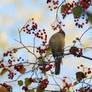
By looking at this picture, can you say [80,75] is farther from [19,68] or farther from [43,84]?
[19,68]

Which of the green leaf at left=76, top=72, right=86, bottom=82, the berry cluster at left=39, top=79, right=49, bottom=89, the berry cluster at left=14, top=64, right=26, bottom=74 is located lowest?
the berry cluster at left=39, top=79, right=49, bottom=89

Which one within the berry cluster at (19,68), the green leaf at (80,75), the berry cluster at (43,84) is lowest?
the berry cluster at (43,84)

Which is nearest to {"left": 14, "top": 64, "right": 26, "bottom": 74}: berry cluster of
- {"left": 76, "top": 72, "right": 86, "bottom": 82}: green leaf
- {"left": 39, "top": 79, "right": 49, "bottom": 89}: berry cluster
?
{"left": 39, "top": 79, "right": 49, "bottom": 89}: berry cluster

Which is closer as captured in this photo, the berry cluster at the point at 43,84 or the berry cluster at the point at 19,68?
the berry cluster at the point at 43,84

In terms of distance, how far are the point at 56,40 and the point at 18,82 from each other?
2.43 metres

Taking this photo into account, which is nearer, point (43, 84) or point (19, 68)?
point (43, 84)

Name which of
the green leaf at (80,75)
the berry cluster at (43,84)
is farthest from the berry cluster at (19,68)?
the green leaf at (80,75)

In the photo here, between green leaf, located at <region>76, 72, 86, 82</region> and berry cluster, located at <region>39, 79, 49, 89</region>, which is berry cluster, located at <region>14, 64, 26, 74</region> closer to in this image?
berry cluster, located at <region>39, 79, 49, 89</region>


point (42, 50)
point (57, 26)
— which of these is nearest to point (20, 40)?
point (42, 50)

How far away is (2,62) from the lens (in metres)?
3.26

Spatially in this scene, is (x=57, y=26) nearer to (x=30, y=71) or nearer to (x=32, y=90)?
(x=30, y=71)

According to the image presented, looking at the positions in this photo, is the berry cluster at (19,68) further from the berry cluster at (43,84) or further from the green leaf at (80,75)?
the green leaf at (80,75)

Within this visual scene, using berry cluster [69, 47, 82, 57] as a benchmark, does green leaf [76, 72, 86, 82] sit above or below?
below

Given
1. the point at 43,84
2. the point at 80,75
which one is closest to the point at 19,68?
the point at 43,84
